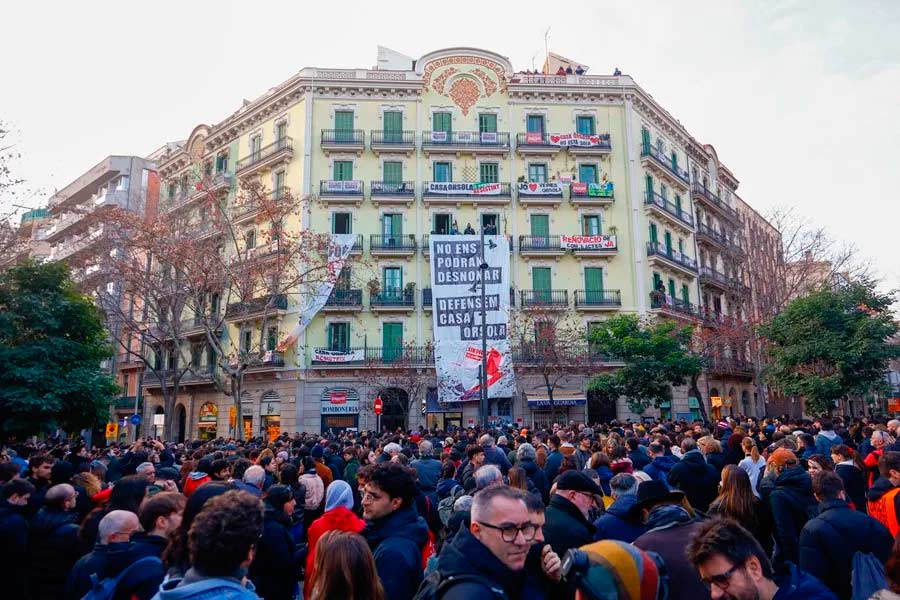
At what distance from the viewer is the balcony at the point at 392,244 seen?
3428cm

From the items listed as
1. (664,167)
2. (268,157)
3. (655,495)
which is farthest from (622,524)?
(664,167)

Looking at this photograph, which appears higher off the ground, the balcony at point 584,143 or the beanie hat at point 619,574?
the balcony at point 584,143

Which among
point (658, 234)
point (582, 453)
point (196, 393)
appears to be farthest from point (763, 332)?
point (196, 393)

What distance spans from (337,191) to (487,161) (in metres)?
8.48

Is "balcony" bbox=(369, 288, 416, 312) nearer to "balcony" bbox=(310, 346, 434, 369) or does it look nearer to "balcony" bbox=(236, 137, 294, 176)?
"balcony" bbox=(310, 346, 434, 369)

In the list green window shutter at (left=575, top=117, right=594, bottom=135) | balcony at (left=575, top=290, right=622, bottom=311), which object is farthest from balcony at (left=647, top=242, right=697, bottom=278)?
green window shutter at (left=575, top=117, right=594, bottom=135)

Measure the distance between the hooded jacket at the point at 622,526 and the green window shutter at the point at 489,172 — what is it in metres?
32.7

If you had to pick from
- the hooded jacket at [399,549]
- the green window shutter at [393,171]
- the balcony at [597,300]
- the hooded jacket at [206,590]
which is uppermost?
the green window shutter at [393,171]

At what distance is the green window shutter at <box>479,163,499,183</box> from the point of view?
36.0 meters

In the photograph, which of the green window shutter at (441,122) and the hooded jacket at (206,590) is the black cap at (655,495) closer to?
the hooded jacket at (206,590)

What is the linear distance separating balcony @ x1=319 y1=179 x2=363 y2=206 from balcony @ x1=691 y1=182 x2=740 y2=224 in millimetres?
22561

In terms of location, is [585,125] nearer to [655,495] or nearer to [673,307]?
[673,307]

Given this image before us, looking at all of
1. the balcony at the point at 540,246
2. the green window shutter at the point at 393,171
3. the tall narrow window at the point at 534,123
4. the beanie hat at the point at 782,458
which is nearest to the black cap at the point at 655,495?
the beanie hat at the point at 782,458

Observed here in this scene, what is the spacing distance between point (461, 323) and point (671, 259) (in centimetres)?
1509
